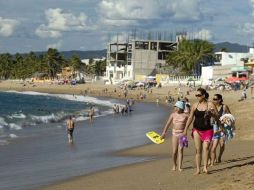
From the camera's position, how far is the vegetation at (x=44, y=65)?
15750 cm

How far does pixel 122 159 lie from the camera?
53.6 feet

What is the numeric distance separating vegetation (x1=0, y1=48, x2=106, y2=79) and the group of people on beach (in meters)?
Result: 141

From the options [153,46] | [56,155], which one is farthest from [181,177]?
[153,46]

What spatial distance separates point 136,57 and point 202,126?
4305 inches

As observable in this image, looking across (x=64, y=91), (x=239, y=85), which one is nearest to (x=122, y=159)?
(x=239, y=85)

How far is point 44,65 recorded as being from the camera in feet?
526

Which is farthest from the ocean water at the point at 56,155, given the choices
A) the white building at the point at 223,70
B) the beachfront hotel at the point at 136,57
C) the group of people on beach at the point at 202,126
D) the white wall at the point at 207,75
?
the beachfront hotel at the point at 136,57

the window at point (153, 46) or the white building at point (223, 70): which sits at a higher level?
the window at point (153, 46)

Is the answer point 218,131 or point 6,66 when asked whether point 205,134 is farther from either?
point 6,66

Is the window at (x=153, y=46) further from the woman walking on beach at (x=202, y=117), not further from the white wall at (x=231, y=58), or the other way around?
the woman walking on beach at (x=202, y=117)

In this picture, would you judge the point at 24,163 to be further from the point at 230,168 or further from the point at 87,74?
the point at 87,74

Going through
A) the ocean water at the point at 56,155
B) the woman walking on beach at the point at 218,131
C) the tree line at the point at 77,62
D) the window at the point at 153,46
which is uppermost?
the window at the point at 153,46

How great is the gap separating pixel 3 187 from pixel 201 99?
16.9 ft

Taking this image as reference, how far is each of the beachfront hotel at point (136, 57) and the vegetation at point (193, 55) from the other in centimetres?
1467
